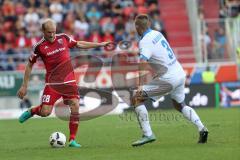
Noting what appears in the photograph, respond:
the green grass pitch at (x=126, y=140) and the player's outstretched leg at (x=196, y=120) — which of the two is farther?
the player's outstretched leg at (x=196, y=120)

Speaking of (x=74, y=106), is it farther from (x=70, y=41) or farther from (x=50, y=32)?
(x=50, y=32)

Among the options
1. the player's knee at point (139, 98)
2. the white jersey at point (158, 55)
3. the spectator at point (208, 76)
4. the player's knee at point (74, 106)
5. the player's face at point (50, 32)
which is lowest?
the spectator at point (208, 76)

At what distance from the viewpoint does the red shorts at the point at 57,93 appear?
1366 centimetres

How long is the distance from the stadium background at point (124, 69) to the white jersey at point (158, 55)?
4.61 feet

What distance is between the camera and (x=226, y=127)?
16.9m

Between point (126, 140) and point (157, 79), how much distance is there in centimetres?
201

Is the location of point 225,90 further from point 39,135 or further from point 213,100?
point 39,135

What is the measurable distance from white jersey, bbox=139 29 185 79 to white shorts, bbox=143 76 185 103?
0.10 metres

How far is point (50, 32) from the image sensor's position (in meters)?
13.4

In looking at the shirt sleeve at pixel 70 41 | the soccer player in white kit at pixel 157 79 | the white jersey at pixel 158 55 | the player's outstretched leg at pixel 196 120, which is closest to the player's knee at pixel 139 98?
the soccer player in white kit at pixel 157 79

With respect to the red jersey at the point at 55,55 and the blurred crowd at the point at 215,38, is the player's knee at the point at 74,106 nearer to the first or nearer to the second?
the red jersey at the point at 55,55

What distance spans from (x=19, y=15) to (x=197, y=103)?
10336 millimetres

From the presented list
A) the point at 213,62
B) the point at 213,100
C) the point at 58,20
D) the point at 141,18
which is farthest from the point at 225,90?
the point at 141,18

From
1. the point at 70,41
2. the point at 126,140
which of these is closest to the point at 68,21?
the point at 126,140
